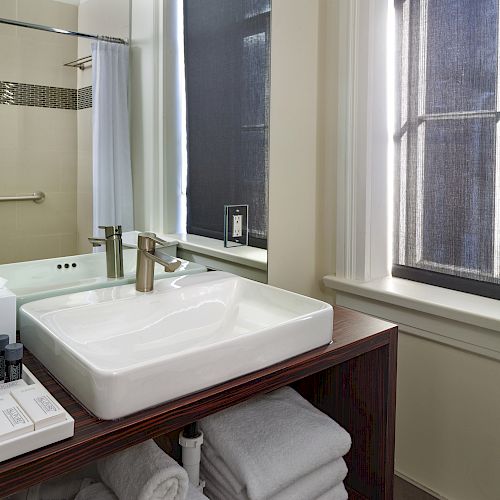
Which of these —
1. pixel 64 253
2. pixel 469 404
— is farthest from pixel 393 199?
pixel 64 253

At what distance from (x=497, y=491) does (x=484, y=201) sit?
0.83 meters

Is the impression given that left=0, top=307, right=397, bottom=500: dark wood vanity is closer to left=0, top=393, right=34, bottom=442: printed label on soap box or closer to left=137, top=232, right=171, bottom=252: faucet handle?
left=0, top=393, right=34, bottom=442: printed label on soap box

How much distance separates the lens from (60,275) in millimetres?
1422

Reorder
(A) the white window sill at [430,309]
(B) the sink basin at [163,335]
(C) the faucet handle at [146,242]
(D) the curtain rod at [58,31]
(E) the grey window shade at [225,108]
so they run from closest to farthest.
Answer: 1. (B) the sink basin at [163,335]
2. (D) the curtain rod at [58,31]
3. (C) the faucet handle at [146,242]
4. (A) the white window sill at [430,309]
5. (E) the grey window shade at [225,108]

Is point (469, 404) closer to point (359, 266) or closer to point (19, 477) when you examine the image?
point (359, 266)

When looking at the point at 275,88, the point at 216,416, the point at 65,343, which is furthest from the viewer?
the point at 275,88

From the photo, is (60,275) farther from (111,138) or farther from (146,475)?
(146,475)

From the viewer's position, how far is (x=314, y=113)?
1.83 metres

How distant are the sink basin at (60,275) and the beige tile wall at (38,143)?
0.09 ft

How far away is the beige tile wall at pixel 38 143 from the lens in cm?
128

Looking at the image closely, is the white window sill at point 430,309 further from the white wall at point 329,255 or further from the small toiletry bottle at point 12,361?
the small toiletry bottle at point 12,361

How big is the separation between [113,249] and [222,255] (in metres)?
0.35

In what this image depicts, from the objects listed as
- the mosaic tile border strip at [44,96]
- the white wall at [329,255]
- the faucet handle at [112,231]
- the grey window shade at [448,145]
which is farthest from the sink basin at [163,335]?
the grey window shade at [448,145]

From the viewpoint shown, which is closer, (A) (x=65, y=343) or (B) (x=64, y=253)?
(A) (x=65, y=343)
